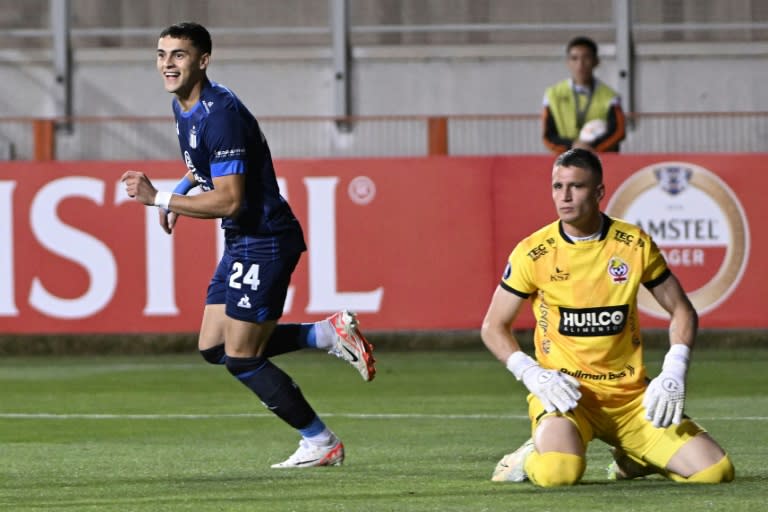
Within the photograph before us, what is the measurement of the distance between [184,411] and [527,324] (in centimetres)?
514

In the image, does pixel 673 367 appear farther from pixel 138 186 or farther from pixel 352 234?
pixel 352 234

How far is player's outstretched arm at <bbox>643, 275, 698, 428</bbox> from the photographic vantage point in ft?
23.5

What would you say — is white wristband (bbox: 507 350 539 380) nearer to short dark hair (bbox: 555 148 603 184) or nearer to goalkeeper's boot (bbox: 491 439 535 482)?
goalkeeper's boot (bbox: 491 439 535 482)

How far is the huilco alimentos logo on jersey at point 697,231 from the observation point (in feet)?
50.7

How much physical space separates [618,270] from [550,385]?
0.59 m

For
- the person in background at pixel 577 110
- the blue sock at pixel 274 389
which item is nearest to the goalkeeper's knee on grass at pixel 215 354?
the blue sock at pixel 274 389

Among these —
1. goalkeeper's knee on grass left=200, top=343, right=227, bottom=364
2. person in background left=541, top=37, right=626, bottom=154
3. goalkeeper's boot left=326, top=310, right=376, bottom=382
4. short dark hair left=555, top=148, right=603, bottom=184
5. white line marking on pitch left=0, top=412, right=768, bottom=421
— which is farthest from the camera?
person in background left=541, top=37, right=626, bottom=154

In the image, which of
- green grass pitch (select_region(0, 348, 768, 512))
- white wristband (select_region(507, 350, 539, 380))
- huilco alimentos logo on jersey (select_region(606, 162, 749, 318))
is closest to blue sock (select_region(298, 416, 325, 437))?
green grass pitch (select_region(0, 348, 768, 512))

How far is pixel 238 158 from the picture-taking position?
817cm

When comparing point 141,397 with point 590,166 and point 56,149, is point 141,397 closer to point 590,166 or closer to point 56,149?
point 590,166

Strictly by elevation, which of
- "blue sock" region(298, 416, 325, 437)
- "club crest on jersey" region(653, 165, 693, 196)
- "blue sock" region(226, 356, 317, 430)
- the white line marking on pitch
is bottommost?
the white line marking on pitch

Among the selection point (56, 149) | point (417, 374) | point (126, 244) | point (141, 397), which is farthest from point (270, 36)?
point (141, 397)

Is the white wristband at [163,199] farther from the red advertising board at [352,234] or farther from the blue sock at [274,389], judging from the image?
the red advertising board at [352,234]

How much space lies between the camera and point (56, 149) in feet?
68.8
